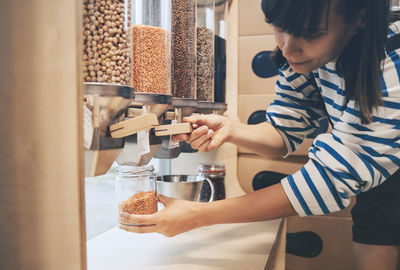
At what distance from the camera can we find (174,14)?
921mm

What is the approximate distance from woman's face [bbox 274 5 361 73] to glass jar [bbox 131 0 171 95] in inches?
10.4

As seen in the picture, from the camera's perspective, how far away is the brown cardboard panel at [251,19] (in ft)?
5.17

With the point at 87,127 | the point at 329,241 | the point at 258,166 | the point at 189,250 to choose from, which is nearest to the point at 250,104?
the point at 258,166

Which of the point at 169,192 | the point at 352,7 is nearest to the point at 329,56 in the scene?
the point at 352,7

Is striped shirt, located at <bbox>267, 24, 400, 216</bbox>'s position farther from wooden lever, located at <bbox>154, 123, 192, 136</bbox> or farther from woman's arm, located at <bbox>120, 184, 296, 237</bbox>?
wooden lever, located at <bbox>154, 123, 192, 136</bbox>

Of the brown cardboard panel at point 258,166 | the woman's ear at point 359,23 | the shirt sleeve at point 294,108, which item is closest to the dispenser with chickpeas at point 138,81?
the shirt sleeve at point 294,108

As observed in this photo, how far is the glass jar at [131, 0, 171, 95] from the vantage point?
2.47ft

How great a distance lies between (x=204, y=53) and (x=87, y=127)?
2.10 feet

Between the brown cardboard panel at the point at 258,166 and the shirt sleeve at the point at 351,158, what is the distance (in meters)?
0.75

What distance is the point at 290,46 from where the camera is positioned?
744 millimetres

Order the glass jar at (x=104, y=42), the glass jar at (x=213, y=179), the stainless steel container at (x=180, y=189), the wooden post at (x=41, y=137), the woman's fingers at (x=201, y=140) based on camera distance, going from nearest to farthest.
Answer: the wooden post at (x=41, y=137) → the glass jar at (x=104, y=42) → the woman's fingers at (x=201, y=140) → the stainless steel container at (x=180, y=189) → the glass jar at (x=213, y=179)

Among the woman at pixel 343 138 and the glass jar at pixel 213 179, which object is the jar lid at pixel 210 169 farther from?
the woman at pixel 343 138

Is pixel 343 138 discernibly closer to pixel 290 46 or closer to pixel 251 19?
pixel 290 46

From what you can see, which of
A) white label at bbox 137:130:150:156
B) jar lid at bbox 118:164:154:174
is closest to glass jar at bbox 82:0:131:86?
white label at bbox 137:130:150:156
